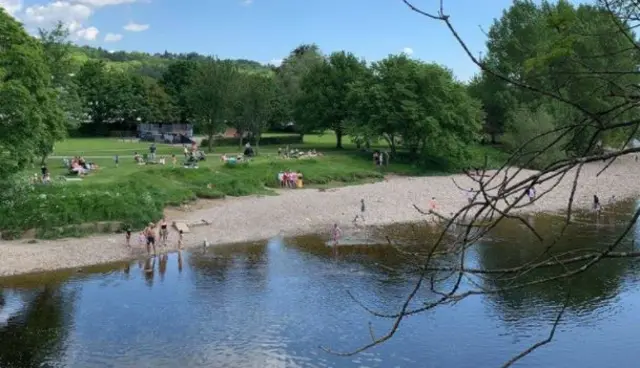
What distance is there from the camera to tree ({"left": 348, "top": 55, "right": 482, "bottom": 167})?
5953 cm

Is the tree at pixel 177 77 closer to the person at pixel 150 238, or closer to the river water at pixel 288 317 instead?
the person at pixel 150 238

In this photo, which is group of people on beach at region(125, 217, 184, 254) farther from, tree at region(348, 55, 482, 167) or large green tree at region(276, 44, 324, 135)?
large green tree at region(276, 44, 324, 135)

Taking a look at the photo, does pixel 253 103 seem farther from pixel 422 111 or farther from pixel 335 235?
pixel 335 235

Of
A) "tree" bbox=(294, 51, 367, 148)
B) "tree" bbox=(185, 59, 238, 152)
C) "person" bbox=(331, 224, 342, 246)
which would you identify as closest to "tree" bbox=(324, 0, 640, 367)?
"person" bbox=(331, 224, 342, 246)

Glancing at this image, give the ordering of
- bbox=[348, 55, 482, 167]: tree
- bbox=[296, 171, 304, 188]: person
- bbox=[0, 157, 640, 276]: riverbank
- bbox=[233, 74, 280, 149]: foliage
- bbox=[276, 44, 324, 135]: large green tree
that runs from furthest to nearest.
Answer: bbox=[276, 44, 324, 135]: large green tree → bbox=[233, 74, 280, 149]: foliage → bbox=[348, 55, 482, 167]: tree → bbox=[296, 171, 304, 188]: person → bbox=[0, 157, 640, 276]: riverbank

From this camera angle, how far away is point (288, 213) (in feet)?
135

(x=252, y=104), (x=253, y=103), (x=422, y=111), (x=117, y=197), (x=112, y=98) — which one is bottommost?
(x=117, y=197)

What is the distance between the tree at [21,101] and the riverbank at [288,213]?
16.4 ft

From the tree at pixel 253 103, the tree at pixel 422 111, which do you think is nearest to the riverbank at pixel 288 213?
the tree at pixel 422 111

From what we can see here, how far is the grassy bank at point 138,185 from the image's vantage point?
33.9 m

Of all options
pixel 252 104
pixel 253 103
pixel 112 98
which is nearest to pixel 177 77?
pixel 112 98

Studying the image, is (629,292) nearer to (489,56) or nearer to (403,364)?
(403,364)

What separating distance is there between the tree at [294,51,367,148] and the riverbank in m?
16.4

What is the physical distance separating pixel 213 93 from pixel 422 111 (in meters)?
20.9
